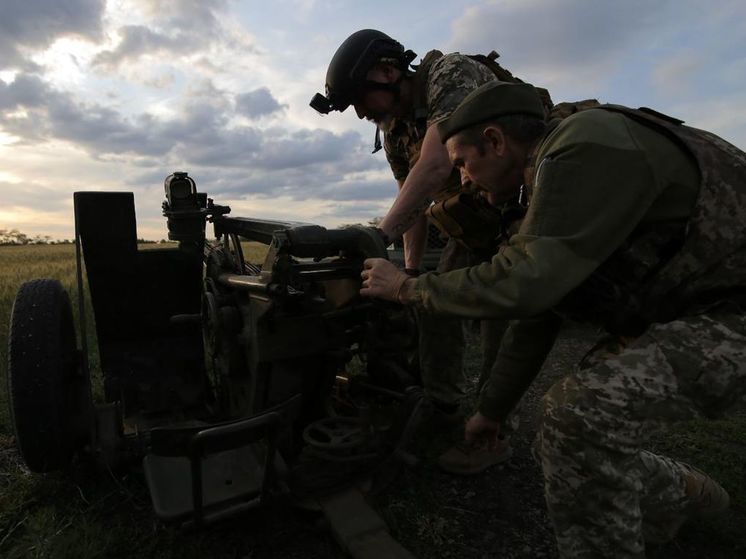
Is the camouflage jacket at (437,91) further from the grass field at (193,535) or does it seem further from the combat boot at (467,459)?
the grass field at (193,535)

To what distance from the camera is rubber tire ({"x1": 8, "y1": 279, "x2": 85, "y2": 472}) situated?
9.32 feet

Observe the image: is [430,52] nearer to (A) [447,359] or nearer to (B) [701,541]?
(A) [447,359]

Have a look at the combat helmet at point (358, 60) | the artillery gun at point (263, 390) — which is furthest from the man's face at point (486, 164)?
the combat helmet at point (358, 60)

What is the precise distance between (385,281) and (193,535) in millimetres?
1583

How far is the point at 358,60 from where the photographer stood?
3525 mm

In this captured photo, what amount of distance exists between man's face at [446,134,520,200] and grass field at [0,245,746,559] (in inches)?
67.3

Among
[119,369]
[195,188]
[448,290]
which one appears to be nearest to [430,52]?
[195,188]

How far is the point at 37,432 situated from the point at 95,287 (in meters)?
1.45

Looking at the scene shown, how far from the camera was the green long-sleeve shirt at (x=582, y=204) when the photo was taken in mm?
1788

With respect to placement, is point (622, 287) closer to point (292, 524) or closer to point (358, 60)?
point (292, 524)

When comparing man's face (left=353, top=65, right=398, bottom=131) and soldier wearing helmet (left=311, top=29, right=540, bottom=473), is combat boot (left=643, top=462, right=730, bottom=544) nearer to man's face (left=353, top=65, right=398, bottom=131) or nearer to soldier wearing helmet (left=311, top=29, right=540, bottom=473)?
soldier wearing helmet (left=311, top=29, right=540, bottom=473)

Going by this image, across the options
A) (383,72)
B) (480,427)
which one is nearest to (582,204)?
(480,427)

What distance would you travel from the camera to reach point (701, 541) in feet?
9.34

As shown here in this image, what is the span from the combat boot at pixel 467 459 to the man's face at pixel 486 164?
5.82 feet
